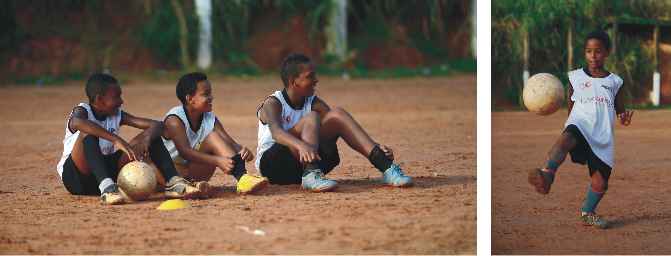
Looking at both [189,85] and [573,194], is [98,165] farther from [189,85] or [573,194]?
[573,194]

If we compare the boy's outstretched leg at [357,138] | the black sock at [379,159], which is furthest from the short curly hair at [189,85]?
the black sock at [379,159]

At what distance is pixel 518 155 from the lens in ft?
17.4

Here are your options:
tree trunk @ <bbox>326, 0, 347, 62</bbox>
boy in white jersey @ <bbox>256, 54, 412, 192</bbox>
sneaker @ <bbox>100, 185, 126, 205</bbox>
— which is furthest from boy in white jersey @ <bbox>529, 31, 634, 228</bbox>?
tree trunk @ <bbox>326, 0, 347, 62</bbox>

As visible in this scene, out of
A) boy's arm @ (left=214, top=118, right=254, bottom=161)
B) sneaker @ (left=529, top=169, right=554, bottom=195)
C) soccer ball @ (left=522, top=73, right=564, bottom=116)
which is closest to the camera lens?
sneaker @ (left=529, top=169, right=554, bottom=195)

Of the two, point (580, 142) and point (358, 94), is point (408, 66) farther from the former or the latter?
point (580, 142)

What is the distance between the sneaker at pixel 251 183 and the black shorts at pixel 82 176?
1.92ft

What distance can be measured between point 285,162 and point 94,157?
91cm

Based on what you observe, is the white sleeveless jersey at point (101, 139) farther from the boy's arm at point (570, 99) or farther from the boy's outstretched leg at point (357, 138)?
the boy's arm at point (570, 99)

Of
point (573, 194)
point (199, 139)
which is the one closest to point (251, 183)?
point (199, 139)

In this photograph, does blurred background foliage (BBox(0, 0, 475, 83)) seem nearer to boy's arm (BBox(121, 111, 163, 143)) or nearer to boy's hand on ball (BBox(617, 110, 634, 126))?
boy's arm (BBox(121, 111, 163, 143))

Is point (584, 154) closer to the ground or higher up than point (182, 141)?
closer to the ground

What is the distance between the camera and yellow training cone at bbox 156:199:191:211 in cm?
495

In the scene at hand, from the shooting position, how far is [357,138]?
5191mm

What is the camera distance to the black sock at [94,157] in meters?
4.99
